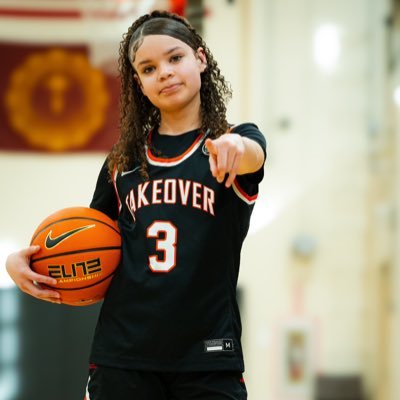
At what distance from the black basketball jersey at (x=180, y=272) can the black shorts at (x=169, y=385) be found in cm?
3

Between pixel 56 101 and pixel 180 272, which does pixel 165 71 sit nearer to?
pixel 180 272

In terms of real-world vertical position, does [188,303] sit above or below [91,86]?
below

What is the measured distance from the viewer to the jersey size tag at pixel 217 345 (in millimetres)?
1866

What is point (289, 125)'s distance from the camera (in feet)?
19.3

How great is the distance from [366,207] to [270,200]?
788 millimetres

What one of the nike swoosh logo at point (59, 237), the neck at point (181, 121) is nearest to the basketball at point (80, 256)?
the nike swoosh logo at point (59, 237)

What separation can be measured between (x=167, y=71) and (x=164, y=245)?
0.47 m

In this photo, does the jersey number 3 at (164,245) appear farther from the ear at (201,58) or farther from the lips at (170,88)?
the ear at (201,58)

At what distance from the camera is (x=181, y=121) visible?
2074 millimetres

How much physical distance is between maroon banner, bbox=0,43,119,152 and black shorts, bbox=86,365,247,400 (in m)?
4.14

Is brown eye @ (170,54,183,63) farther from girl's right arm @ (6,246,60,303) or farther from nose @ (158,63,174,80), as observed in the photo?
girl's right arm @ (6,246,60,303)

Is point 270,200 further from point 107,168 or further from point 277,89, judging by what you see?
point 107,168

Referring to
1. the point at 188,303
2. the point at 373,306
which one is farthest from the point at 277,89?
the point at 188,303

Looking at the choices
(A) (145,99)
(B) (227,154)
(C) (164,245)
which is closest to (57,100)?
(A) (145,99)
